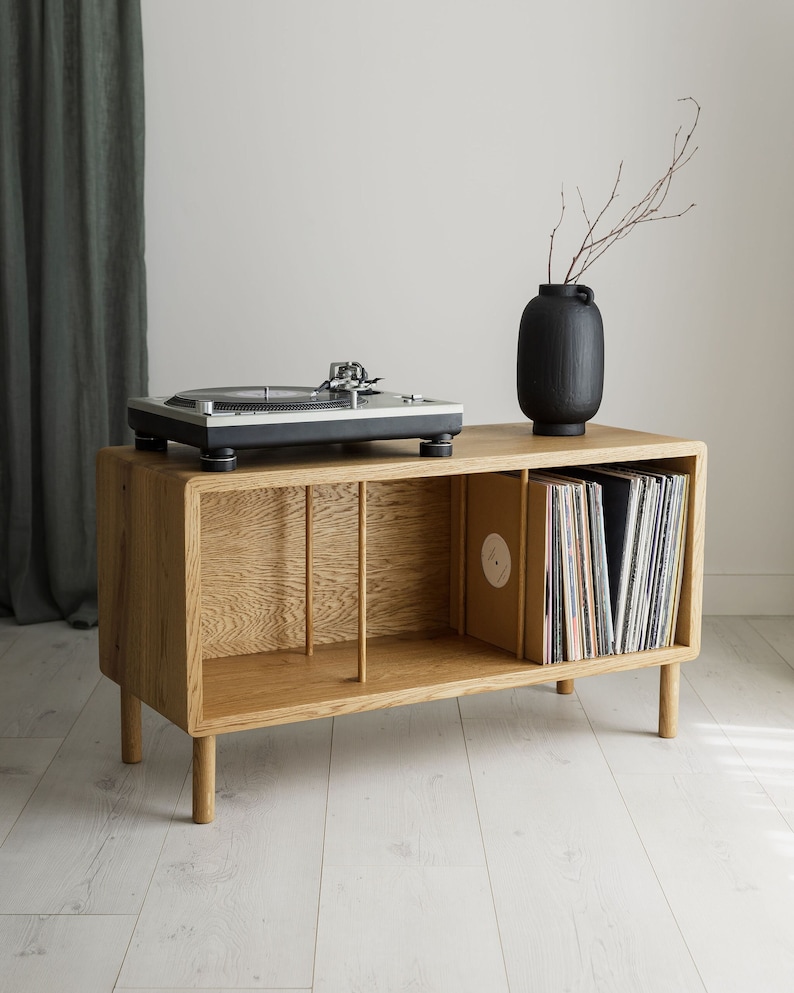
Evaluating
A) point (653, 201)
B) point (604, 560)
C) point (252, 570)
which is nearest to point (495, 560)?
point (604, 560)

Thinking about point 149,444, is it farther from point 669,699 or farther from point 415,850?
point 669,699

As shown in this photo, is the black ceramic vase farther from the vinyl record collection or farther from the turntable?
the turntable

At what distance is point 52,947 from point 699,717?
1.22 m

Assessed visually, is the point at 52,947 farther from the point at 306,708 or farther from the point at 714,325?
the point at 714,325

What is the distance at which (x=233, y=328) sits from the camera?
2.56 metres

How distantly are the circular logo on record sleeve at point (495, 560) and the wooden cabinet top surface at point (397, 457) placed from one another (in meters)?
0.17

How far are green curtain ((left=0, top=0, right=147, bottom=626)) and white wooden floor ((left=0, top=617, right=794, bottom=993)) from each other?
51 cm

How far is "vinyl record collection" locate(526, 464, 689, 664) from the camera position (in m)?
1.75

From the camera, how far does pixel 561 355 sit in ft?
6.04

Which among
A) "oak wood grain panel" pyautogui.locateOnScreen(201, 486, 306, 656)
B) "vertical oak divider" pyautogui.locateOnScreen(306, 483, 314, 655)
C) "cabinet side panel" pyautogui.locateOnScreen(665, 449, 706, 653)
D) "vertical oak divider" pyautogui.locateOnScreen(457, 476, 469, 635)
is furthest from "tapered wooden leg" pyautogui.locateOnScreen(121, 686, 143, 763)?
"cabinet side panel" pyautogui.locateOnScreen(665, 449, 706, 653)

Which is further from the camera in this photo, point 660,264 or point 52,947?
point 660,264

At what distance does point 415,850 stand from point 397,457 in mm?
561

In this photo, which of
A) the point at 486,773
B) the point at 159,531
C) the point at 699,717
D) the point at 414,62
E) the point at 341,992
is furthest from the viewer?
the point at 414,62

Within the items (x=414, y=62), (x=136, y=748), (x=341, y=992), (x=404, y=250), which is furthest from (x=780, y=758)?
(x=414, y=62)
